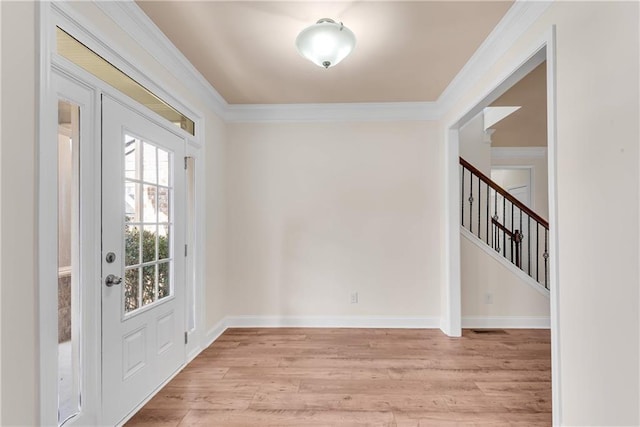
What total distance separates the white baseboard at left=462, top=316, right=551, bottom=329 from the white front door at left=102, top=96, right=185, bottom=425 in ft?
10.2

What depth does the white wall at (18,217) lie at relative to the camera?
4.04 feet

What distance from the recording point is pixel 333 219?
3.79 metres

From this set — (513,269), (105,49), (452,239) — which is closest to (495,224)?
(513,269)

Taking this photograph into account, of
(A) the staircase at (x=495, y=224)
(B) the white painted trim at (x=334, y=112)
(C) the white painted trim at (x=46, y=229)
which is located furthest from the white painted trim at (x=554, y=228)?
(C) the white painted trim at (x=46, y=229)

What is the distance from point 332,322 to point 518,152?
4630mm

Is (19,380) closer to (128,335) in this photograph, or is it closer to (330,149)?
(128,335)

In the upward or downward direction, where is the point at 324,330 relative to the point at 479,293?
downward

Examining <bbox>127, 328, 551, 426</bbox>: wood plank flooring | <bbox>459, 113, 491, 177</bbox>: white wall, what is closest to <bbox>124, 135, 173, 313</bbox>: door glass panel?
<bbox>127, 328, 551, 426</bbox>: wood plank flooring

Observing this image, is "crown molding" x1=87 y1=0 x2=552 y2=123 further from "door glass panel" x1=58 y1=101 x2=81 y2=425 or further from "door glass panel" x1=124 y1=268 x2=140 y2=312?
"door glass panel" x1=124 y1=268 x2=140 y2=312

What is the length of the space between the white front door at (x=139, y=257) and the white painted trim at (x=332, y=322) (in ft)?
3.66

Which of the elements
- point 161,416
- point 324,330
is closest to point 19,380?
point 161,416

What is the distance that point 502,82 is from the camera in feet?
7.72

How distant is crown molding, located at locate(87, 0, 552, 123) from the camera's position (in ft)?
6.44

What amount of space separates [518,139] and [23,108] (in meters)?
6.17
